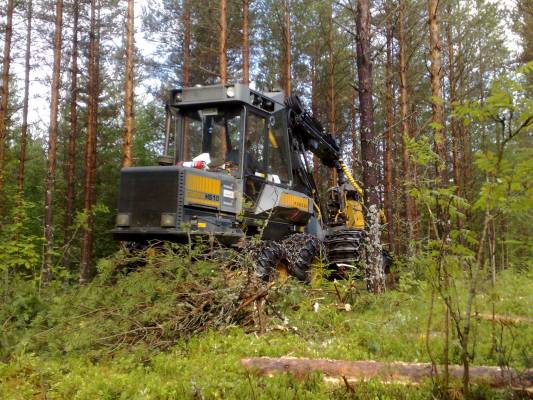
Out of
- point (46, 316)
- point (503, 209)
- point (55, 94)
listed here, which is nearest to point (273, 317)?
point (46, 316)

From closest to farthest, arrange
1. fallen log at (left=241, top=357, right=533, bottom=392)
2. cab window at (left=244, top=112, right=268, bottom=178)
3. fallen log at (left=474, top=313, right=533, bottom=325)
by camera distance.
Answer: fallen log at (left=241, top=357, right=533, bottom=392), fallen log at (left=474, top=313, right=533, bottom=325), cab window at (left=244, top=112, right=268, bottom=178)

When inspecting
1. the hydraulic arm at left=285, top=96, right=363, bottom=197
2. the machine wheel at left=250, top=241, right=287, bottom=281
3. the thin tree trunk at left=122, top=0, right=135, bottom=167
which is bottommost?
the machine wheel at left=250, top=241, right=287, bottom=281

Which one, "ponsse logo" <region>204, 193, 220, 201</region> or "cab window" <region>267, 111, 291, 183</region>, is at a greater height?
"cab window" <region>267, 111, 291, 183</region>

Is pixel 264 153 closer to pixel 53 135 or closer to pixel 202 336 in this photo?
pixel 202 336

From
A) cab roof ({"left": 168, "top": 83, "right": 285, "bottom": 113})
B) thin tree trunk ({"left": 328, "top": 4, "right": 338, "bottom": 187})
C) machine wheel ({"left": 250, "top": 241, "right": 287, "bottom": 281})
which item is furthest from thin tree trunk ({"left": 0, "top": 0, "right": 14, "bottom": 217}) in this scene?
thin tree trunk ({"left": 328, "top": 4, "right": 338, "bottom": 187})

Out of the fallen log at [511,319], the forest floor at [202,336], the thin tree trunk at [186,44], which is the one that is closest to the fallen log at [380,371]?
the forest floor at [202,336]

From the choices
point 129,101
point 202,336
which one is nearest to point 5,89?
point 129,101

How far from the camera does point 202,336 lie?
5.48 meters

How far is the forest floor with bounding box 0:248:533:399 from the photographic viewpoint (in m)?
3.99

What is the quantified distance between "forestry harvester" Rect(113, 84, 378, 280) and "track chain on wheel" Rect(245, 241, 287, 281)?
0.06 feet

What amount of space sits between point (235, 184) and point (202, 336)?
3.15m

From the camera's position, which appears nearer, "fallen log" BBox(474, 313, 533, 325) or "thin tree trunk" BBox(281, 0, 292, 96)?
"fallen log" BBox(474, 313, 533, 325)

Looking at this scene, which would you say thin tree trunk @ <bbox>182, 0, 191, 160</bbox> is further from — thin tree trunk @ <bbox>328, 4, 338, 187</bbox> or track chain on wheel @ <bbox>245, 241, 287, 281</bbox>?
track chain on wheel @ <bbox>245, 241, 287, 281</bbox>

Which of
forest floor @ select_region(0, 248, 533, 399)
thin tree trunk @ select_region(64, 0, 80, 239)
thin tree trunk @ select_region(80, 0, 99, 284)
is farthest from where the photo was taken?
thin tree trunk @ select_region(64, 0, 80, 239)
